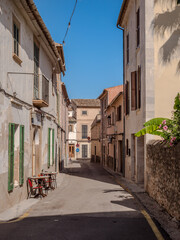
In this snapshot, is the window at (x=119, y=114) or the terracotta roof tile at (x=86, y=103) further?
the terracotta roof tile at (x=86, y=103)

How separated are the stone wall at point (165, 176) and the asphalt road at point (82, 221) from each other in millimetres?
855

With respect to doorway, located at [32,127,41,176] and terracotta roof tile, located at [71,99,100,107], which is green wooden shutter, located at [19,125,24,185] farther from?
terracotta roof tile, located at [71,99,100,107]

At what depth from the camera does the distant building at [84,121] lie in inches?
2327

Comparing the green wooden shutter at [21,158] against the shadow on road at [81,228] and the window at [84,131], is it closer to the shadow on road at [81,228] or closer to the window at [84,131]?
the shadow on road at [81,228]

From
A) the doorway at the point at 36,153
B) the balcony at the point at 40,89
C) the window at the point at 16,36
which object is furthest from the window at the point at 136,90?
the window at the point at 16,36

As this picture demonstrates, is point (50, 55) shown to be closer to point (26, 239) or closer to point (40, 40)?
point (40, 40)

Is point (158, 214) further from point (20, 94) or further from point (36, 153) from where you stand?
point (36, 153)

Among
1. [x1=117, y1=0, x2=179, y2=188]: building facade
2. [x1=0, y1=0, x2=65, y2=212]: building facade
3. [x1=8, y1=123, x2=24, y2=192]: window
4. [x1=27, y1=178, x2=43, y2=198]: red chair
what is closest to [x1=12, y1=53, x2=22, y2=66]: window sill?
[x1=0, y1=0, x2=65, y2=212]: building facade

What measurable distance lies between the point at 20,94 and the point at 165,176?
5441mm

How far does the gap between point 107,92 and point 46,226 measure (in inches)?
1025

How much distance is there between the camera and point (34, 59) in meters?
13.4

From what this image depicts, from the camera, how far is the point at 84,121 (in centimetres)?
6081

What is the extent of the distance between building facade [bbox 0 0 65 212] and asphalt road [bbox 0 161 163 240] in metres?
1.27

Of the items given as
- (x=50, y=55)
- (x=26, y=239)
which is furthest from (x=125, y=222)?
(x=50, y=55)
